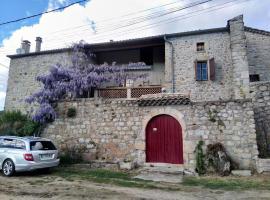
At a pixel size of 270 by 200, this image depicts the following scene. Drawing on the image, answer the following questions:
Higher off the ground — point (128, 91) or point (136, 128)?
point (128, 91)

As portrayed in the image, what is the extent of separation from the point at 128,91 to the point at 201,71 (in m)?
4.82

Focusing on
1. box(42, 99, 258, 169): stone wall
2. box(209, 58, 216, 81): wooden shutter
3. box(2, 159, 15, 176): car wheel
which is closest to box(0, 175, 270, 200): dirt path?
box(2, 159, 15, 176): car wheel

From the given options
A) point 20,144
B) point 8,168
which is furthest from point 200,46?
point 8,168

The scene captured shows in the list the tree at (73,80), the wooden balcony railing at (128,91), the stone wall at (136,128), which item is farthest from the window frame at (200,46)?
the stone wall at (136,128)

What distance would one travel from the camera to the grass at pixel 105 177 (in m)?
7.27

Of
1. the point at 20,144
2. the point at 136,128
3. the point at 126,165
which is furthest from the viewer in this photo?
the point at 136,128

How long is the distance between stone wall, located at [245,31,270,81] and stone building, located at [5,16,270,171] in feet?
0.21

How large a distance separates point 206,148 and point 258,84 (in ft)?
15.9

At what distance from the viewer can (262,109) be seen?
11.5m

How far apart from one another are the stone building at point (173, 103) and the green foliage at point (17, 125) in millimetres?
843

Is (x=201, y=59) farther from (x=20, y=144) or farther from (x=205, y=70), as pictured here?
(x=20, y=144)

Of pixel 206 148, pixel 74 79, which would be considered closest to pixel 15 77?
pixel 74 79

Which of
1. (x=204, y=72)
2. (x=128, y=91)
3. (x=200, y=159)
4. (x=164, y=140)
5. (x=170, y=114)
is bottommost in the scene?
(x=200, y=159)

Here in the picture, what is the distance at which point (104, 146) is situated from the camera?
10766mm
